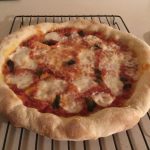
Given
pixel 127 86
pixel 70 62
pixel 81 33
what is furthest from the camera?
pixel 81 33

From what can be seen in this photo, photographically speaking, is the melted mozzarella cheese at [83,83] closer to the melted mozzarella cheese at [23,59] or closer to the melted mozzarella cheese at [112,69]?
the melted mozzarella cheese at [112,69]

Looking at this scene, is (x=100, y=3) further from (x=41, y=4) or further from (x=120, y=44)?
(x=120, y=44)

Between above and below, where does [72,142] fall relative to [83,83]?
below

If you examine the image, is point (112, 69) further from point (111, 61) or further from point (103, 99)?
point (103, 99)

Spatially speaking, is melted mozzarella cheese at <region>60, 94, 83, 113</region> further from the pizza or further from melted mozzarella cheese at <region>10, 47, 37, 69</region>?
melted mozzarella cheese at <region>10, 47, 37, 69</region>

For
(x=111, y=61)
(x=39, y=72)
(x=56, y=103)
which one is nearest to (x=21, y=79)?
(x=39, y=72)

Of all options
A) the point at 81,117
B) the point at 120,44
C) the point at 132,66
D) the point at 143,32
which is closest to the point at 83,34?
the point at 120,44

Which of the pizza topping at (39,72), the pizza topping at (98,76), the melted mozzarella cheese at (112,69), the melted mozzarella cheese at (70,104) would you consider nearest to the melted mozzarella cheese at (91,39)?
the melted mozzarella cheese at (112,69)
